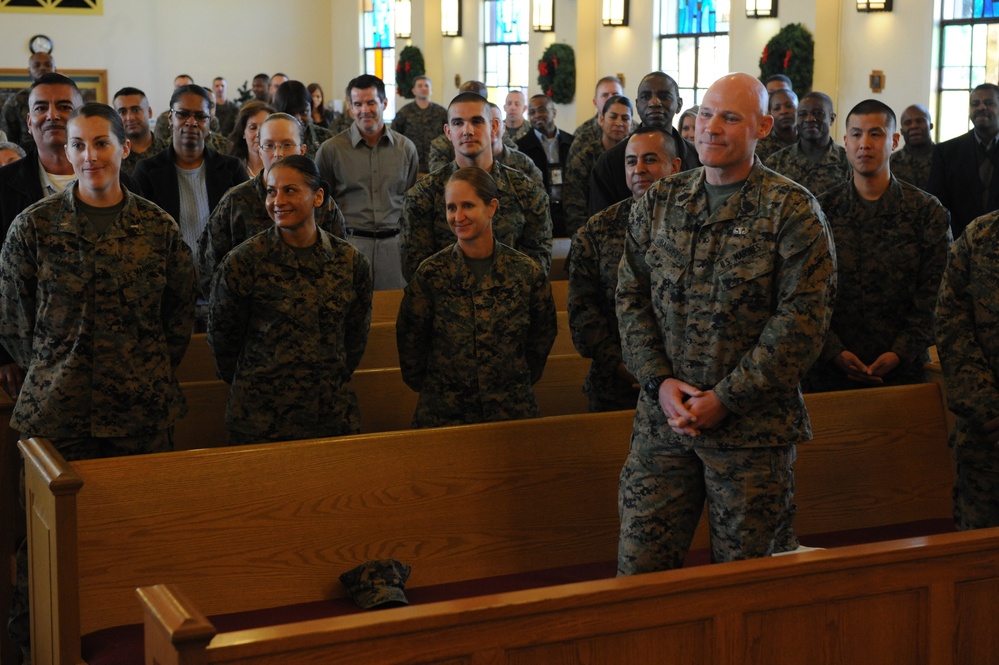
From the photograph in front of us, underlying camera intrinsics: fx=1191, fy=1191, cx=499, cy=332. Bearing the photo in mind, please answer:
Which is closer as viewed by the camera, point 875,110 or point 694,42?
point 875,110

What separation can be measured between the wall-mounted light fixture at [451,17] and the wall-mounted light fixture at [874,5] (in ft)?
24.2

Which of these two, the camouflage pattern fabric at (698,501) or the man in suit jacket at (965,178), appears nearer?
the camouflage pattern fabric at (698,501)

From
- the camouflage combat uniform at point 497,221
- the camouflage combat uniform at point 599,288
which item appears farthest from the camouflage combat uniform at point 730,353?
the camouflage combat uniform at point 497,221

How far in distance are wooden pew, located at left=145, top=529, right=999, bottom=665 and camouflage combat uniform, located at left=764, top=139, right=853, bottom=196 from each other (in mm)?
3599

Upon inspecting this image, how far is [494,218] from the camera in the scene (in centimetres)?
439

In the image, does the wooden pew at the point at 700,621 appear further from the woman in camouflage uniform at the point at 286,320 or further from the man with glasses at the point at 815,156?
the man with glasses at the point at 815,156

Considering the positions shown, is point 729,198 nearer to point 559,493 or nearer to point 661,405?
point 661,405

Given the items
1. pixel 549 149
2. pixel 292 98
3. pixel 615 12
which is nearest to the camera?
pixel 292 98

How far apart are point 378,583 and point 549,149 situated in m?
6.37

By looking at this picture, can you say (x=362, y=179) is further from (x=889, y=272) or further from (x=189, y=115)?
(x=889, y=272)

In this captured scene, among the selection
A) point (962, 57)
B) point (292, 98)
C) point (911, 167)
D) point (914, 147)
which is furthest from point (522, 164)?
point (962, 57)

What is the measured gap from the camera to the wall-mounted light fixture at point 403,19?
17438mm

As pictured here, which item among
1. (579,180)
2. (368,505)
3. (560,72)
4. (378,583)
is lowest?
(378,583)

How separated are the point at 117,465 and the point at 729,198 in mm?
1603
